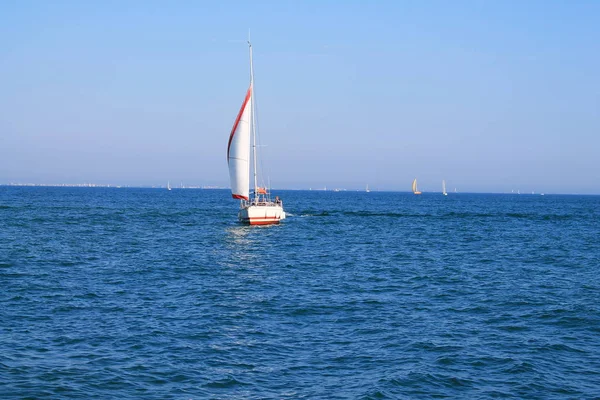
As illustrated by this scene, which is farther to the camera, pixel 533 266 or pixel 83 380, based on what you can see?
pixel 533 266

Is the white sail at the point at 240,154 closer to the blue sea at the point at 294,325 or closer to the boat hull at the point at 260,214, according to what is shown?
the boat hull at the point at 260,214

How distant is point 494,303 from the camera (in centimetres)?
2666

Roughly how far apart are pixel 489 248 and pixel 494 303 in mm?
25826

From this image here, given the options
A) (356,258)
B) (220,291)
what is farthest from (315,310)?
(356,258)

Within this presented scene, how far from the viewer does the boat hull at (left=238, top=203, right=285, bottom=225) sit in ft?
210

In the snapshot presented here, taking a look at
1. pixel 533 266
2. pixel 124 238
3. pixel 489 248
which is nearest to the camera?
pixel 533 266

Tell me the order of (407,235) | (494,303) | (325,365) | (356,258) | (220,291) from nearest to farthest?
(325,365)
(494,303)
(220,291)
(356,258)
(407,235)

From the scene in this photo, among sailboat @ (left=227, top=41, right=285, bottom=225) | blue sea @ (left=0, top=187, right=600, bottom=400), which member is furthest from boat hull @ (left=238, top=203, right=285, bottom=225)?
blue sea @ (left=0, top=187, right=600, bottom=400)

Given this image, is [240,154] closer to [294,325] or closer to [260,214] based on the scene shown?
[260,214]

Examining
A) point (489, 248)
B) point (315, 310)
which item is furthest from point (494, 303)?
point (489, 248)

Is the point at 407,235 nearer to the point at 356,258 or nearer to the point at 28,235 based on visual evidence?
the point at 356,258

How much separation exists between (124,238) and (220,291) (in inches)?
1125

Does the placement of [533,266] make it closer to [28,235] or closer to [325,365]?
[325,365]

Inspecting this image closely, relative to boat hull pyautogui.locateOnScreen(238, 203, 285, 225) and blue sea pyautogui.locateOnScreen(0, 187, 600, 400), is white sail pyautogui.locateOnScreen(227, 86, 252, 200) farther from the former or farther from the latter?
blue sea pyautogui.locateOnScreen(0, 187, 600, 400)
